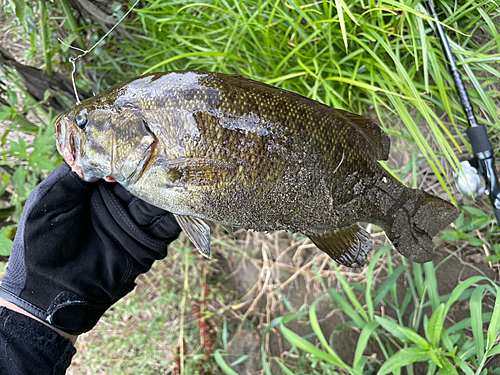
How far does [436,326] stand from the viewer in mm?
1815

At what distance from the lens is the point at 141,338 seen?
298 centimetres

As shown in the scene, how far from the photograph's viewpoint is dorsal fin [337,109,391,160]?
1572mm

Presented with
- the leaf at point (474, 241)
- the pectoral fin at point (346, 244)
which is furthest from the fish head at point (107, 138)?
the leaf at point (474, 241)

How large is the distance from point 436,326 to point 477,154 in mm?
1047

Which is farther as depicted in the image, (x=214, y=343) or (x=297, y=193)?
(x=214, y=343)

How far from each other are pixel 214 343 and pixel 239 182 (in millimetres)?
2156

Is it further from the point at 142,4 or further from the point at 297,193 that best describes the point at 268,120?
the point at 142,4

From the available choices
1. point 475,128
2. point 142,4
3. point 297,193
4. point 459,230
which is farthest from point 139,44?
point 459,230

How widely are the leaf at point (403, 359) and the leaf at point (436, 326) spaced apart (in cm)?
10

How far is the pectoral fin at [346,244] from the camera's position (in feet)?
5.31

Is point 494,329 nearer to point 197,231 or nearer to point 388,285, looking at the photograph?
point 388,285

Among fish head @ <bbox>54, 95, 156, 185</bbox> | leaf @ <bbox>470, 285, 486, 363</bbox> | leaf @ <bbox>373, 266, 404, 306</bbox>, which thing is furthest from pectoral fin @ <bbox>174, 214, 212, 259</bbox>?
leaf @ <bbox>470, 285, 486, 363</bbox>

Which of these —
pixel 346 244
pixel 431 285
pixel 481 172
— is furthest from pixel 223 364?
pixel 481 172

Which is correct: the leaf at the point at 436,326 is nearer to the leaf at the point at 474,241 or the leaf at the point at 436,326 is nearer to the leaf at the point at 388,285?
the leaf at the point at 388,285
